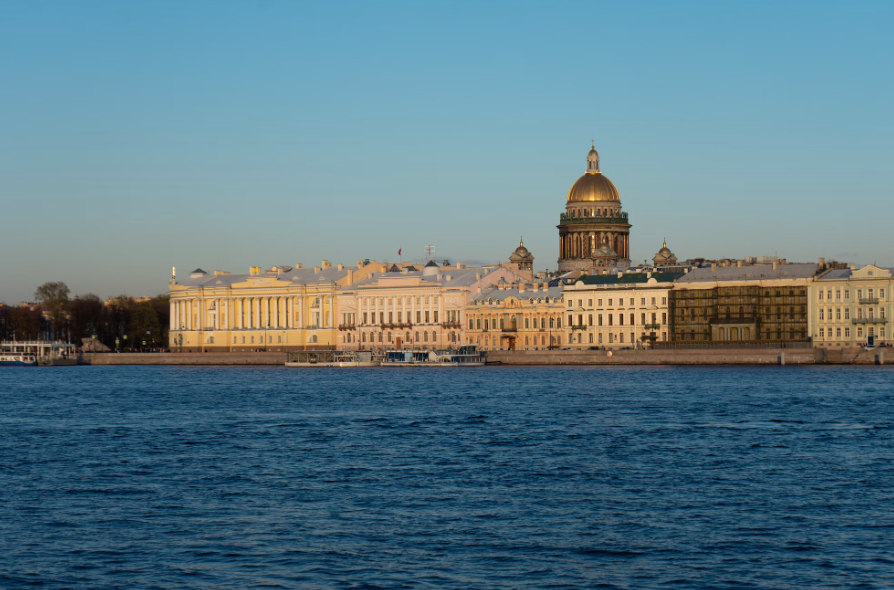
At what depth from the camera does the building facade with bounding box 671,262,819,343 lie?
3182 inches

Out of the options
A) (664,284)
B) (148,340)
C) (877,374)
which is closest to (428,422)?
(877,374)

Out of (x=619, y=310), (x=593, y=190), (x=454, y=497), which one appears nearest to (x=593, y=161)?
(x=593, y=190)

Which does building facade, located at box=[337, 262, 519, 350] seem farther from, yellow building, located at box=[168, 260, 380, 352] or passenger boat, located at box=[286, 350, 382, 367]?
passenger boat, located at box=[286, 350, 382, 367]

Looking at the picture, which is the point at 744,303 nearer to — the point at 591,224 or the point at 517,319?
the point at 517,319

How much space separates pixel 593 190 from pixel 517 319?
24762mm

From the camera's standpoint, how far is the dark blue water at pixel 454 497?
16.8 metres

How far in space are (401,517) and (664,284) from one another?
69215 millimetres

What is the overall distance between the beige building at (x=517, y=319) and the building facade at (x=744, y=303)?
823 cm

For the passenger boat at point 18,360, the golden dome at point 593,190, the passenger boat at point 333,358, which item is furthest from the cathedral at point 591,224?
the passenger boat at point 18,360

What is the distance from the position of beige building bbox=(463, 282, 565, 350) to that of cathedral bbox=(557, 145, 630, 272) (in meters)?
18.1

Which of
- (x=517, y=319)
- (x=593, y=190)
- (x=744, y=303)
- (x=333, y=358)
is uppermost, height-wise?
(x=593, y=190)

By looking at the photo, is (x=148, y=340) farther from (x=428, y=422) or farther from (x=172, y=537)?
(x=172, y=537)

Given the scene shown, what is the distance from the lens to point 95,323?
11606cm

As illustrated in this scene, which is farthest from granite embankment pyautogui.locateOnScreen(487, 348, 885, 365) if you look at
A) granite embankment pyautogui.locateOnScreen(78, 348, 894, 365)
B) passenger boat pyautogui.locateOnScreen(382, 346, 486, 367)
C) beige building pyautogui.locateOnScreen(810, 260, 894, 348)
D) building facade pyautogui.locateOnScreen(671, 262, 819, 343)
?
building facade pyautogui.locateOnScreen(671, 262, 819, 343)
